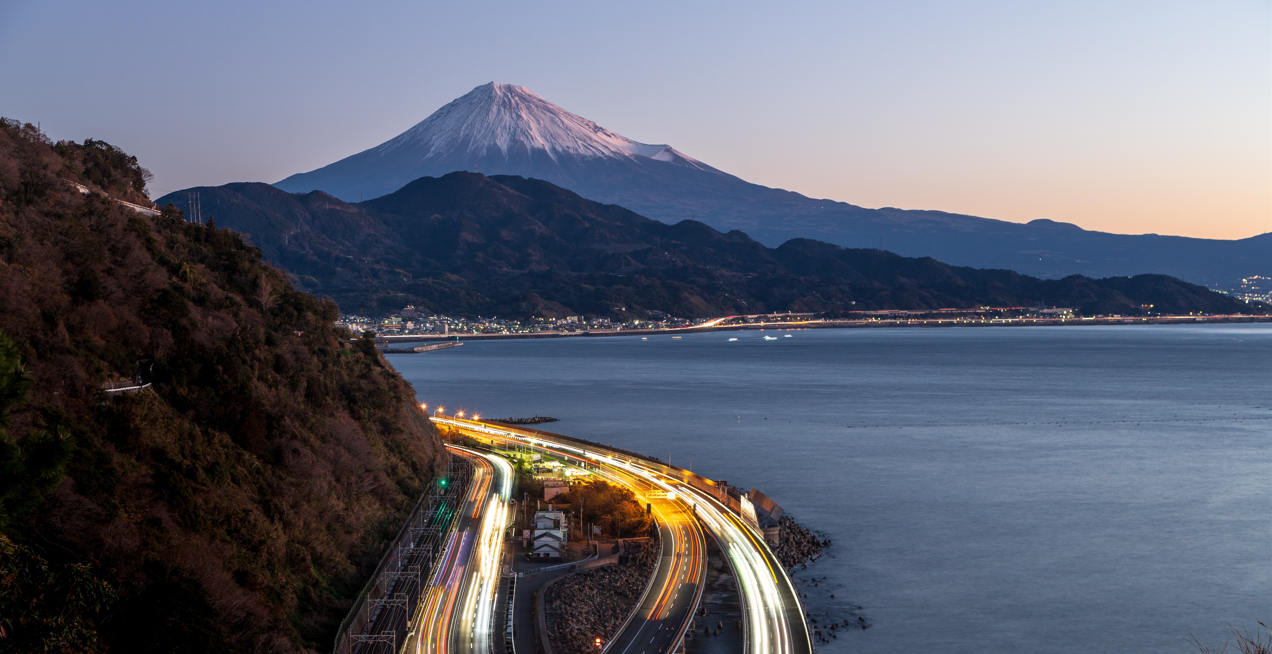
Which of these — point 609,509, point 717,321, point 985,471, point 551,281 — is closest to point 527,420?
point 985,471

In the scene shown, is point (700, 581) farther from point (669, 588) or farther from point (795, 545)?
Result: point (795, 545)

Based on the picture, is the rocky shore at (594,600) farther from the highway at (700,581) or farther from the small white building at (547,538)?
the small white building at (547,538)

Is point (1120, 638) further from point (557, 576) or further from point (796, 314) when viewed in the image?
point (796, 314)

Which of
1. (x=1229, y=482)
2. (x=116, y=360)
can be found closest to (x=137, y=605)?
(x=116, y=360)

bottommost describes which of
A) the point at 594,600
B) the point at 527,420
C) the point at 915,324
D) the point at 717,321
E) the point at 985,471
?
the point at 985,471

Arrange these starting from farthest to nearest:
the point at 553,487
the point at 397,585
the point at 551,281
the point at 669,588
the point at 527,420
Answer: the point at 551,281, the point at 527,420, the point at 553,487, the point at 669,588, the point at 397,585

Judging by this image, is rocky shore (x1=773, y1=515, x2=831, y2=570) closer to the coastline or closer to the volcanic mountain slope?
the coastline

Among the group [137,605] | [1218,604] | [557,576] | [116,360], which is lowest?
[1218,604]
